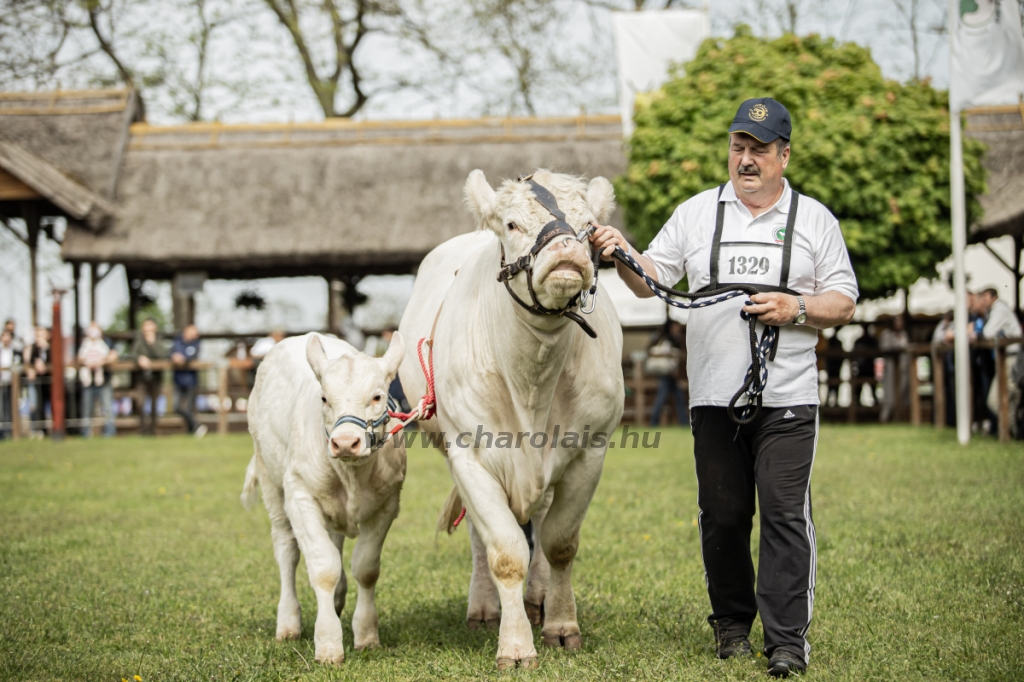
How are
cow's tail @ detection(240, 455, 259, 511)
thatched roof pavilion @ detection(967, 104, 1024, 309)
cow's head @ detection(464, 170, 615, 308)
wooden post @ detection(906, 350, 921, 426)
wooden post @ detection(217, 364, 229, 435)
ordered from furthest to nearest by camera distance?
wooden post @ detection(217, 364, 229, 435) → thatched roof pavilion @ detection(967, 104, 1024, 309) → wooden post @ detection(906, 350, 921, 426) → cow's tail @ detection(240, 455, 259, 511) → cow's head @ detection(464, 170, 615, 308)

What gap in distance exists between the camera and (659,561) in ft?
24.2

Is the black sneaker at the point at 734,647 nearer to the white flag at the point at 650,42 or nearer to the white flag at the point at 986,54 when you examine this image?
the white flag at the point at 986,54

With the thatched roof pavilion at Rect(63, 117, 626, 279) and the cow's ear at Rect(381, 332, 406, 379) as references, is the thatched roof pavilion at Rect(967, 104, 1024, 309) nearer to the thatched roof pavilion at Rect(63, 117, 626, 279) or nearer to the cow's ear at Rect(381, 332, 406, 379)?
the thatched roof pavilion at Rect(63, 117, 626, 279)

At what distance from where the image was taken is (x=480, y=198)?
15.6 feet

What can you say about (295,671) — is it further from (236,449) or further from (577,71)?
(577,71)

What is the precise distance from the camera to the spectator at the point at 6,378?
2016 centimetres

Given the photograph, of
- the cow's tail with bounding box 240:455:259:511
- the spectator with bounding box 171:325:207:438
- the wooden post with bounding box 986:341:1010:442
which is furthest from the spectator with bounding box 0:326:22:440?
the wooden post with bounding box 986:341:1010:442

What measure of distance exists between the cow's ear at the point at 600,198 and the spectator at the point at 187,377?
16.6 m

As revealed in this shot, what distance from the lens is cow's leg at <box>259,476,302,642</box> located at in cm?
578

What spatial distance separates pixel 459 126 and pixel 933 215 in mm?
11903

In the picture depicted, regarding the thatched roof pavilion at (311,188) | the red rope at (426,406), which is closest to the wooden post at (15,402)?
the thatched roof pavilion at (311,188)

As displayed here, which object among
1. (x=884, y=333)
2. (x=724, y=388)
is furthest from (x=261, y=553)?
(x=884, y=333)

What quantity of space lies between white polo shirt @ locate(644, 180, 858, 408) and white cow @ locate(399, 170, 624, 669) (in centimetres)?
52

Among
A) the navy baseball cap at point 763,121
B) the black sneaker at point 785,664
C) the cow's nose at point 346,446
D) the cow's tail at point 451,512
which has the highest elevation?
the navy baseball cap at point 763,121
